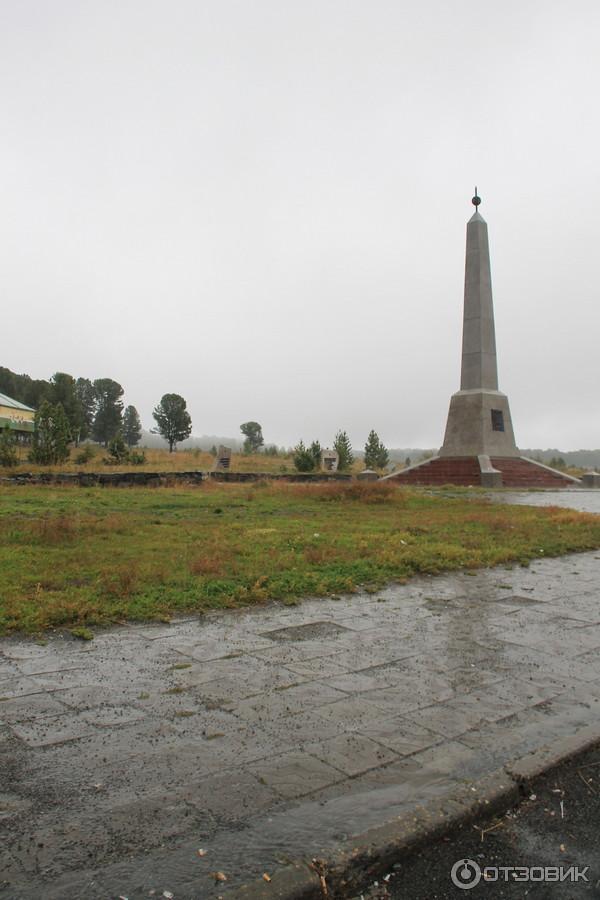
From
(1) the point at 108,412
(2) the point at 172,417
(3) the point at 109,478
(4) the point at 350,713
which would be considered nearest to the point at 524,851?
(4) the point at 350,713

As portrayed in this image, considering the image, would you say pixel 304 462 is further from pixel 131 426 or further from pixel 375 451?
pixel 131 426

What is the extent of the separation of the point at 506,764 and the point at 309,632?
97.9 inches

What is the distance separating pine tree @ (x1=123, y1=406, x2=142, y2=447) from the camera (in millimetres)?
84500

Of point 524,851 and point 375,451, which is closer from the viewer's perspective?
point 524,851

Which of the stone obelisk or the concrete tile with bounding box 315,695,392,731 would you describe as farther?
the stone obelisk

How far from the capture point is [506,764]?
291 centimetres

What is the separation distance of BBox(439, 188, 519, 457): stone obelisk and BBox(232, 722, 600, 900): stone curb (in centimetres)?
2915

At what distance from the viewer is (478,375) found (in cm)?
3147

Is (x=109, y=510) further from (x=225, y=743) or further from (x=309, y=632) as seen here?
(x=225, y=743)
